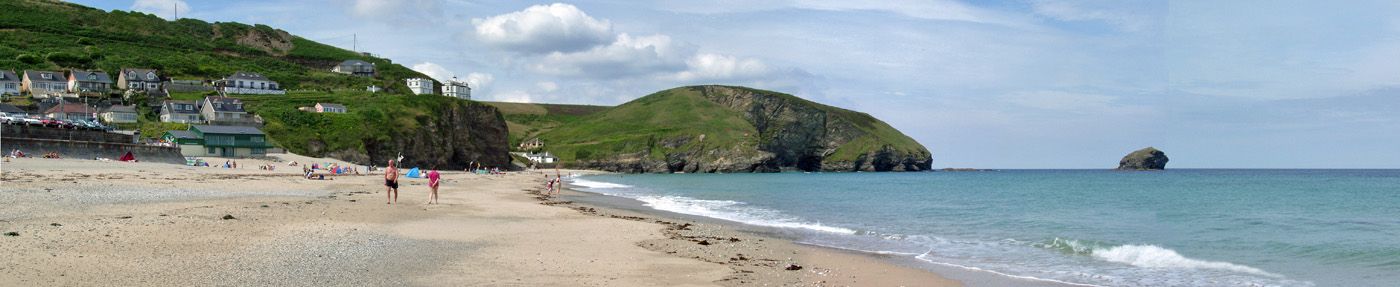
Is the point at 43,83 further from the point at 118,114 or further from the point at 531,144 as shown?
the point at 531,144

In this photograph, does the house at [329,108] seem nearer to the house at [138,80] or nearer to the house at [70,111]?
the house at [70,111]


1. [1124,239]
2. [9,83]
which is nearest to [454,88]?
[9,83]

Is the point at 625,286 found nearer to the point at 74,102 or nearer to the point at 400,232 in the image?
the point at 400,232

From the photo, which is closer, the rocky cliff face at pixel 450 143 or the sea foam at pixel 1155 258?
the sea foam at pixel 1155 258

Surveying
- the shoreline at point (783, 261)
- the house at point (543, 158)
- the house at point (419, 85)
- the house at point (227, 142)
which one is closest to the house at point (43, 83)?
the house at point (227, 142)

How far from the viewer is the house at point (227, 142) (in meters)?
→ 73.1

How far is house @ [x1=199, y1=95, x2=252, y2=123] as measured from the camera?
83.3 metres

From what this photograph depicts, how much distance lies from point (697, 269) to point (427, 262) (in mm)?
4327

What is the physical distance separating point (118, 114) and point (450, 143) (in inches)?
1393

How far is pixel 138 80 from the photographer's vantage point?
103812 mm

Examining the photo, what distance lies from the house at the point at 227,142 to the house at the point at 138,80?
3822 centimetres

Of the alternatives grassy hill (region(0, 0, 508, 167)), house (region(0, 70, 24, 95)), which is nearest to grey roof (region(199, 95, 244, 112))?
grassy hill (region(0, 0, 508, 167))

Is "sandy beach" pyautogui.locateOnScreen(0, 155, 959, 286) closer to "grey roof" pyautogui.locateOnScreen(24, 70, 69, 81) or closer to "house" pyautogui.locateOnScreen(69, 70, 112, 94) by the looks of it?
"house" pyautogui.locateOnScreen(69, 70, 112, 94)

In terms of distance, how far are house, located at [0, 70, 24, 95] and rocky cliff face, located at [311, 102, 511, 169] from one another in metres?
41.0
